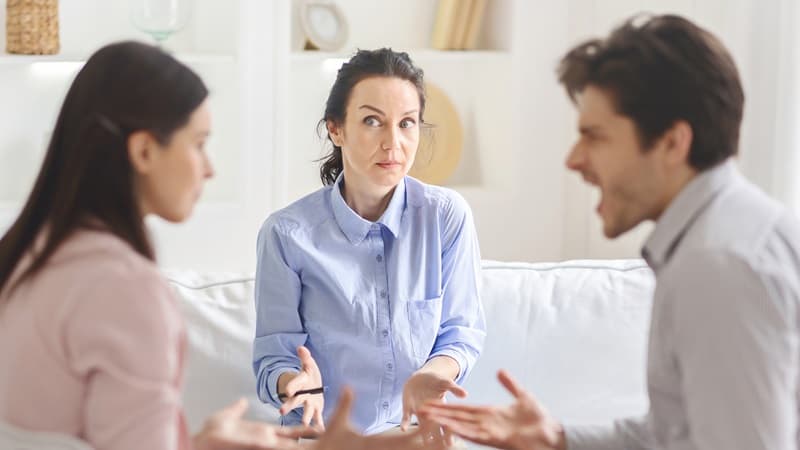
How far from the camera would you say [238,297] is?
117 inches

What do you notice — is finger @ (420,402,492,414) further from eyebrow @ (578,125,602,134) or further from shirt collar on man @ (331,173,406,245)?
shirt collar on man @ (331,173,406,245)

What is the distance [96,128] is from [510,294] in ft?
5.40

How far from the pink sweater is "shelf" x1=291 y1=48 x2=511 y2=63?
2.13 metres

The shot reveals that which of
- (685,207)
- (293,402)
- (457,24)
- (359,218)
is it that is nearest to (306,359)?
(293,402)

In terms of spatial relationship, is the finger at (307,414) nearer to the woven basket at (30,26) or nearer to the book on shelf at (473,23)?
the woven basket at (30,26)

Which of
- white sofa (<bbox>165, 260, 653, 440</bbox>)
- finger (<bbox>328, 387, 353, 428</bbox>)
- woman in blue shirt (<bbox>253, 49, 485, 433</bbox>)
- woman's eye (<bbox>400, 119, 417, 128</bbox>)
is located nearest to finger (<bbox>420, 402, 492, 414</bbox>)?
finger (<bbox>328, 387, 353, 428</bbox>)

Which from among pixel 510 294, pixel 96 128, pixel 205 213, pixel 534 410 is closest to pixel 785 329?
pixel 534 410

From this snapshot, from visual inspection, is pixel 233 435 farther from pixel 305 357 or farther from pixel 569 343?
pixel 569 343

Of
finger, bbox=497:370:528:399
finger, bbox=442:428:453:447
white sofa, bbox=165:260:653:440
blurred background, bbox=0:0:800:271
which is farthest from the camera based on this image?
blurred background, bbox=0:0:800:271

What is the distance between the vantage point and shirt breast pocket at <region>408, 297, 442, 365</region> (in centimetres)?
265

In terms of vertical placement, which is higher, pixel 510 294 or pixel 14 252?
pixel 14 252

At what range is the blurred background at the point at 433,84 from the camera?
10.7 feet

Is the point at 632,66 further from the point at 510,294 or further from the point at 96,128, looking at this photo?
the point at 510,294

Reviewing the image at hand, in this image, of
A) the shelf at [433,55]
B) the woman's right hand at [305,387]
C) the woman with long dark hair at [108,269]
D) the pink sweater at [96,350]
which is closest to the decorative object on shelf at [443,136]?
the shelf at [433,55]
